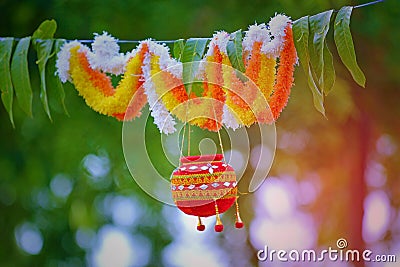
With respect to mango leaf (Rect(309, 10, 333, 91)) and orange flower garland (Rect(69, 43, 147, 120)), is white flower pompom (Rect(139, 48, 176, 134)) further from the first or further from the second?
mango leaf (Rect(309, 10, 333, 91))

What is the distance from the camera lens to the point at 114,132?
236 cm

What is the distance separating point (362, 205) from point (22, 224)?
4.36 feet

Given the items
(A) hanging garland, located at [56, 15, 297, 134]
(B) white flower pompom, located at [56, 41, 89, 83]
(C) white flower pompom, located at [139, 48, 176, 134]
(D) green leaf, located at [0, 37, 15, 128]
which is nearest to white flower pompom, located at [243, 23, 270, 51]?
(A) hanging garland, located at [56, 15, 297, 134]

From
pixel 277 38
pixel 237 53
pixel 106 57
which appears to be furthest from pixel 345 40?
pixel 106 57

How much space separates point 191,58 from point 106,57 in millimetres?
278

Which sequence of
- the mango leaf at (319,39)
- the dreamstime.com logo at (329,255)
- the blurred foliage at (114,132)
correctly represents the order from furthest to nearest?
the blurred foliage at (114,132)
the dreamstime.com logo at (329,255)
the mango leaf at (319,39)

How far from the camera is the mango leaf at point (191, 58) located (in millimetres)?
1598

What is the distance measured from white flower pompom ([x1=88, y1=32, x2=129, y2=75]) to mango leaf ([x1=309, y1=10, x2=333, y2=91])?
550 mm

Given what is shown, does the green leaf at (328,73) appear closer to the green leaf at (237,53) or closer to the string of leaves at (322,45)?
the string of leaves at (322,45)

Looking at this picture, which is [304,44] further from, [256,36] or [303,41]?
[256,36]

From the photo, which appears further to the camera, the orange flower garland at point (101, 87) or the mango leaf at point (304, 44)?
the orange flower garland at point (101, 87)

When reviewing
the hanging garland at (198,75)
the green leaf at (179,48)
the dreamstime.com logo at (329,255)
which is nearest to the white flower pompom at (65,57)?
the hanging garland at (198,75)

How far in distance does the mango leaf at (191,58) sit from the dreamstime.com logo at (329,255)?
0.86 meters

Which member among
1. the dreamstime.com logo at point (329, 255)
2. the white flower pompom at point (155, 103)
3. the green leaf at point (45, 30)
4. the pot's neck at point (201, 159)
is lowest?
the dreamstime.com logo at point (329, 255)
